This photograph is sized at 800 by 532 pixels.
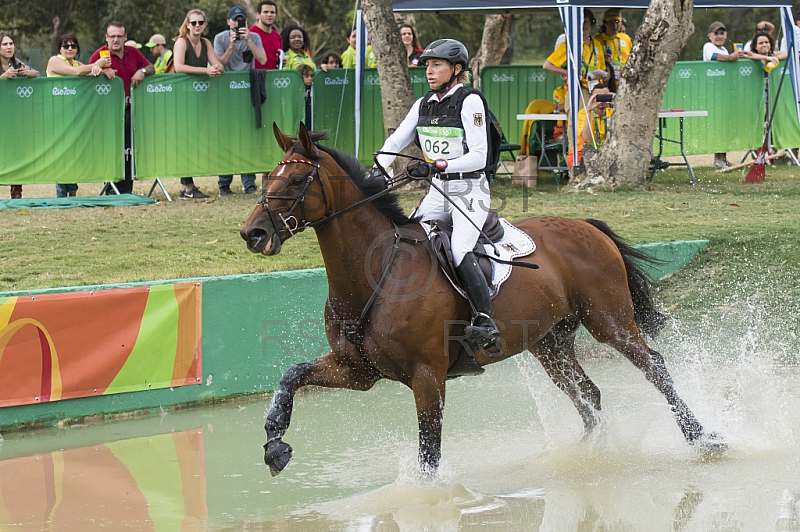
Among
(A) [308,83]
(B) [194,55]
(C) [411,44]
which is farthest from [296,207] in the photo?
(C) [411,44]

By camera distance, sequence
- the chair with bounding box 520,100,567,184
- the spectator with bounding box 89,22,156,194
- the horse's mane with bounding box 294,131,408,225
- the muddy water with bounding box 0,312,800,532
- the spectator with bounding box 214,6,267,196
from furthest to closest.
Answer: the chair with bounding box 520,100,567,184
the spectator with bounding box 214,6,267,196
the spectator with bounding box 89,22,156,194
the horse's mane with bounding box 294,131,408,225
the muddy water with bounding box 0,312,800,532

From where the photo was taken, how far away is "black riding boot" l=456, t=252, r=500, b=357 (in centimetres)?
645

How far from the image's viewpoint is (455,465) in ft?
23.3

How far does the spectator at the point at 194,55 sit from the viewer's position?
46.4ft

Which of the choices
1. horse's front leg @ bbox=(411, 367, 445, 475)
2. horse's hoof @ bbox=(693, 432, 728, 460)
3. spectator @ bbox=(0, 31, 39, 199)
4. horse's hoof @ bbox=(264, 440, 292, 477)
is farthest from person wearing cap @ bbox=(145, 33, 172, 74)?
horse's hoof @ bbox=(693, 432, 728, 460)

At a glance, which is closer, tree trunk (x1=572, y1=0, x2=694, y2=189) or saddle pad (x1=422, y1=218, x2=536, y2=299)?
saddle pad (x1=422, y1=218, x2=536, y2=299)

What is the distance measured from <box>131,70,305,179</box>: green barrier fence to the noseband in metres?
8.34

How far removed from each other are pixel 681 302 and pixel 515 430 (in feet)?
11.1

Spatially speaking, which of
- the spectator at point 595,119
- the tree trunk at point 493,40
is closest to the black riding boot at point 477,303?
the spectator at point 595,119

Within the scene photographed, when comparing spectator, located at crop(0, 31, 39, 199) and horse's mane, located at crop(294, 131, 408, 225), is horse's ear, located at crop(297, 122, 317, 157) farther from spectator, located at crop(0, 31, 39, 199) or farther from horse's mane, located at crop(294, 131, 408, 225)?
spectator, located at crop(0, 31, 39, 199)

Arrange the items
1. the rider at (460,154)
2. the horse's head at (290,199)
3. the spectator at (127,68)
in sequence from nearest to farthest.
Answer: the horse's head at (290,199)
the rider at (460,154)
the spectator at (127,68)

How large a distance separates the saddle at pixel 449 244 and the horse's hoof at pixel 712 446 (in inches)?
74.6

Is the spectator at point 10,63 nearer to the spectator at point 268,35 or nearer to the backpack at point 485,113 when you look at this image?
the spectator at point 268,35

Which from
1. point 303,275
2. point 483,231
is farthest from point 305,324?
point 483,231
